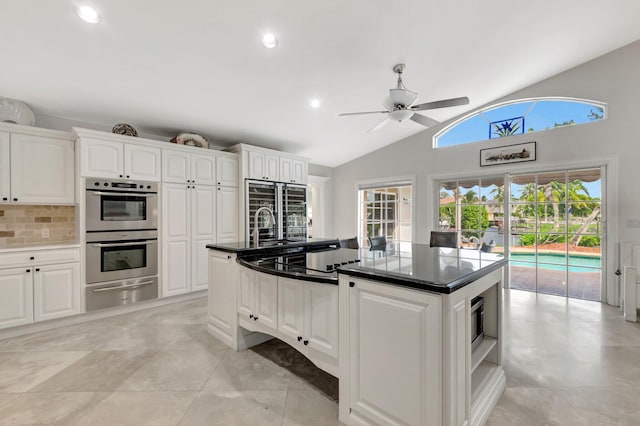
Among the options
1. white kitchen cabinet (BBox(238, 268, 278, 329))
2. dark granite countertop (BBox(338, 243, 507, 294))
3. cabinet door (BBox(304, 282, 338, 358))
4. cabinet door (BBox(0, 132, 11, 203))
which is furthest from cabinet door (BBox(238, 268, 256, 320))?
cabinet door (BBox(0, 132, 11, 203))

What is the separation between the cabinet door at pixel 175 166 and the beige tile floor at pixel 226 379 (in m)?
1.81

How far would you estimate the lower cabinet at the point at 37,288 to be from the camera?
2775 millimetres

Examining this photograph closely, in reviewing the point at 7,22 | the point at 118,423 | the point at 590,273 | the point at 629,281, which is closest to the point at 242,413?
the point at 118,423

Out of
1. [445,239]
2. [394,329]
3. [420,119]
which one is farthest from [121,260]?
[445,239]

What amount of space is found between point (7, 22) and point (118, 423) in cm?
286

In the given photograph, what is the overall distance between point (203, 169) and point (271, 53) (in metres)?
1.98

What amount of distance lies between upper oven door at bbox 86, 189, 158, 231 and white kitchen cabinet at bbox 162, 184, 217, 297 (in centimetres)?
16

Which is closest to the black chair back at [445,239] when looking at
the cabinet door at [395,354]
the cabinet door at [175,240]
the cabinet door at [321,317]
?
the cabinet door at [321,317]

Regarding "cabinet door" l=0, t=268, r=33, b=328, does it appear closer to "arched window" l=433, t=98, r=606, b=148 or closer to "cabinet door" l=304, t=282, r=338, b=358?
"cabinet door" l=304, t=282, r=338, b=358

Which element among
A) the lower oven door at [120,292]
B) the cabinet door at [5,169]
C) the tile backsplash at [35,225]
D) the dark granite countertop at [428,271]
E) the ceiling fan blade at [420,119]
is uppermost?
the ceiling fan blade at [420,119]

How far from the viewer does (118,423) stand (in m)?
1.62

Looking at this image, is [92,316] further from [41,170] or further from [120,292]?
[41,170]

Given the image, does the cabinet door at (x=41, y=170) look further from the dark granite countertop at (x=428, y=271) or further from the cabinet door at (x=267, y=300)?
the dark granite countertop at (x=428, y=271)

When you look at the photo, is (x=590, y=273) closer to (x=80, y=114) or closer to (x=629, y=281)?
(x=629, y=281)
